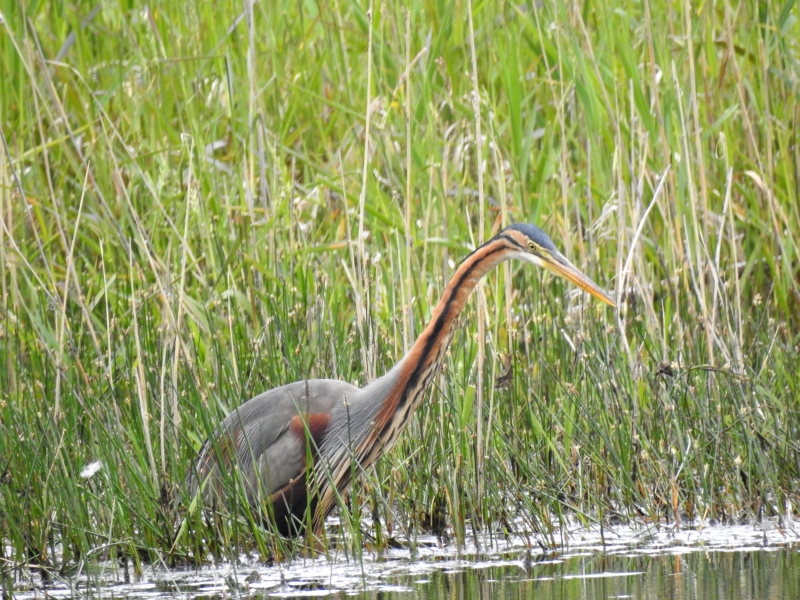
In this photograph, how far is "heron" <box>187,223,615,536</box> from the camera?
143 inches

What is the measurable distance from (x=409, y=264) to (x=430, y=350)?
379 millimetres

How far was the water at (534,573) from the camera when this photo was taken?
2.81m

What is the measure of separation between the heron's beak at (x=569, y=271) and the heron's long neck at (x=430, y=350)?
0.14 meters

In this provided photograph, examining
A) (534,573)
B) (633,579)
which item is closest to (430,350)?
(534,573)

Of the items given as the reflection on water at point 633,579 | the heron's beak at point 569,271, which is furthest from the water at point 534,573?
the heron's beak at point 569,271

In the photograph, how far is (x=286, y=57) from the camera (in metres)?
6.09

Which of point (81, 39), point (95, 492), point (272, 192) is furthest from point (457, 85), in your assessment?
point (95, 492)

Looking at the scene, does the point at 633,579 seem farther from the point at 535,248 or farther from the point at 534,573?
the point at 535,248

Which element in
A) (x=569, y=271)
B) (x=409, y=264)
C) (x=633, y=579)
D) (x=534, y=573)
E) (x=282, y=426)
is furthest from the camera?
(x=409, y=264)

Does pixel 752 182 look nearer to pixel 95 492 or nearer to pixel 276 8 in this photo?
pixel 276 8

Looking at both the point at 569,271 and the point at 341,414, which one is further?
the point at 341,414

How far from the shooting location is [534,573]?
119 inches

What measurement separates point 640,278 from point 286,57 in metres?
2.49

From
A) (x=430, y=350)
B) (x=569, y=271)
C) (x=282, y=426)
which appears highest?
(x=569, y=271)
